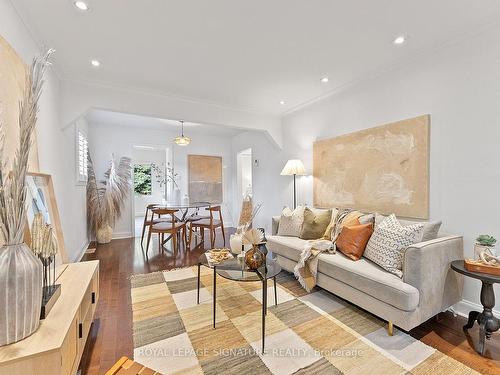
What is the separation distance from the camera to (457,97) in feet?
7.34

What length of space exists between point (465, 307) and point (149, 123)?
18.7ft

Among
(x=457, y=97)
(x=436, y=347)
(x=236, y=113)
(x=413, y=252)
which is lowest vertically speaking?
(x=436, y=347)

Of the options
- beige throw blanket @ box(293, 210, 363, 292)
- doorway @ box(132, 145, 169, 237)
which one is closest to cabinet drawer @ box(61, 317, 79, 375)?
beige throw blanket @ box(293, 210, 363, 292)

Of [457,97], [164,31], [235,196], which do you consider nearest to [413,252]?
[457,97]

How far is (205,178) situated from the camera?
21.1ft

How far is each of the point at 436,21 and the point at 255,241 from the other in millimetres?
2360

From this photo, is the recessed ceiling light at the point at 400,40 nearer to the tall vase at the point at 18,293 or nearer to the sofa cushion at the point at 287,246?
the sofa cushion at the point at 287,246

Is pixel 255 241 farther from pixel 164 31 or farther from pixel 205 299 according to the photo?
pixel 164 31

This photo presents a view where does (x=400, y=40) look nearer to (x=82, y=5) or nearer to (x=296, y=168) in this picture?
(x=296, y=168)

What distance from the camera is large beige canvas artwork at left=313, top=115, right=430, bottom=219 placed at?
2.49m

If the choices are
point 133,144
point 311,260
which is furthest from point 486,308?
point 133,144

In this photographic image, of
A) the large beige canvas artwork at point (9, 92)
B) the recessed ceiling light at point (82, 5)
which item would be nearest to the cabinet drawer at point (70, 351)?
the large beige canvas artwork at point (9, 92)

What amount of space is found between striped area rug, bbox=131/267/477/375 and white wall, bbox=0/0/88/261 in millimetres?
1617

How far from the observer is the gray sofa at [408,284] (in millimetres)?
1773
